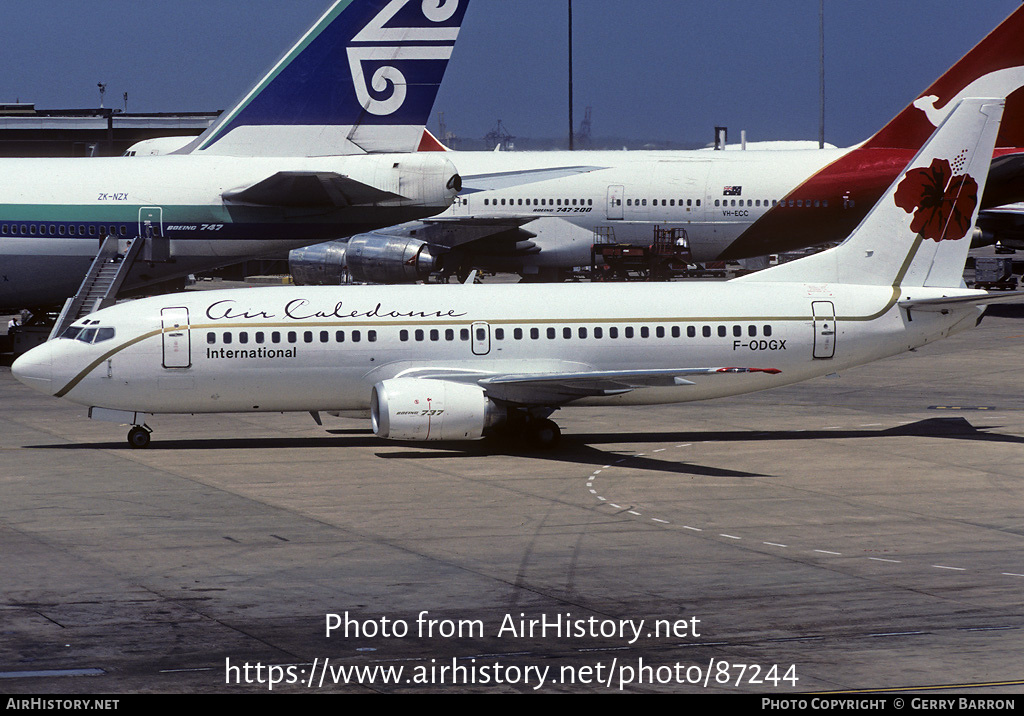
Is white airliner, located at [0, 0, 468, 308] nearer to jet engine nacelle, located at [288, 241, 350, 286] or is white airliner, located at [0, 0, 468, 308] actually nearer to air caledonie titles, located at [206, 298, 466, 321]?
air caledonie titles, located at [206, 298, 466, 321]

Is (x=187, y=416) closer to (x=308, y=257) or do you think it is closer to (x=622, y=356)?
(x=622, y=356)

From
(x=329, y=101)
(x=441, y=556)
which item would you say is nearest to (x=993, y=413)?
(x=441, y=556)

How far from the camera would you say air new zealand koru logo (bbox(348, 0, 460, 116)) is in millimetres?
45094

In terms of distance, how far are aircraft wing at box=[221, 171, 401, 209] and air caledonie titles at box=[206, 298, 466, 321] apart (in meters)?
13.1

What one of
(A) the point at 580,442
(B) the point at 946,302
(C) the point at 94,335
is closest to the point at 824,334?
(B) the point at 946,302

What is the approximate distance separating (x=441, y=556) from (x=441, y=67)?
1099 inches

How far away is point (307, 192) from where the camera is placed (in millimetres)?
44562

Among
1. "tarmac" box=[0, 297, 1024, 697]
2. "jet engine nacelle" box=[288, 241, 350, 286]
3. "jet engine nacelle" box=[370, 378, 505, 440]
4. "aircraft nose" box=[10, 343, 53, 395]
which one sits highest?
"jet engine nacelle" box=[288, 241, 350, 286]

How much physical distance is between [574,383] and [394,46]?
20.0m

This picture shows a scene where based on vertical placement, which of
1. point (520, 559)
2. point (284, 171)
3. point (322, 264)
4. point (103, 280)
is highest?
point (284, 171)

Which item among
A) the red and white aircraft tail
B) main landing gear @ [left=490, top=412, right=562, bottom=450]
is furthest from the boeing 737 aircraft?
main landing gear @ [left=490, top=412, right=562, bottom=450]

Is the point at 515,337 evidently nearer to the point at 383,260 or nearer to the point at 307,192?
the point at 307,192

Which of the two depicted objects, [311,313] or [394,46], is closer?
[311,313]

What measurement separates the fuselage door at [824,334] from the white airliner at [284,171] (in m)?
17.3
